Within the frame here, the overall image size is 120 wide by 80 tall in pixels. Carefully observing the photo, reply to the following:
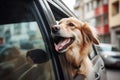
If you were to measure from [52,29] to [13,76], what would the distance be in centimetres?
40

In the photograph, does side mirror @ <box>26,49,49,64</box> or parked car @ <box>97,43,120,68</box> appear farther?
parked car @ <box>97,43,120,68</box>

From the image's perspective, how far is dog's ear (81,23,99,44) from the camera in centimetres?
252

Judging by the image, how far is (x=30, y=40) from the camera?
81.9 inches

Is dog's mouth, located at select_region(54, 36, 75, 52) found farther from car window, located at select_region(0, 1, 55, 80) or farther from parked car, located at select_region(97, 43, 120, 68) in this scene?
parked car, located at select_region(97, 43, 120, 68)

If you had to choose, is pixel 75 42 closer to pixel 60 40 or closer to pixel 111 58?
pixel 60 40

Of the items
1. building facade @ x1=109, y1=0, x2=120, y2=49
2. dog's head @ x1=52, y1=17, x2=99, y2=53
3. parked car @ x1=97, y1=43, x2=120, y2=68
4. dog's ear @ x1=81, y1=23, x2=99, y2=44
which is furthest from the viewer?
building facade @ x1=109, y1=0, x2=120, y2=49

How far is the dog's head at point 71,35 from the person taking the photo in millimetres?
2174

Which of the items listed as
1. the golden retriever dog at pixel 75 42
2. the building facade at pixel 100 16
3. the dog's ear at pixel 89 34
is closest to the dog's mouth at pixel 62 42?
the golden retriever dog at pixel 75 42

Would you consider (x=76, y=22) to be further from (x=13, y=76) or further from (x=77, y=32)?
(x=13, y=76)

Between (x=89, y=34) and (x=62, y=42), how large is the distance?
362mm

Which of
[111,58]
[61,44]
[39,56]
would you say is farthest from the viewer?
[111,58]

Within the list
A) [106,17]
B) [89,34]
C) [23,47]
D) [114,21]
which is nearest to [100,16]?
[106,17]

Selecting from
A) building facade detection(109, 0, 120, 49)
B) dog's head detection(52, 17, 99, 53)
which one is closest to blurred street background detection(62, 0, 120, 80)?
building facade detection(109, 0, 120, 49)

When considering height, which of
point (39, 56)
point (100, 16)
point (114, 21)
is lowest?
point (114, 21)
